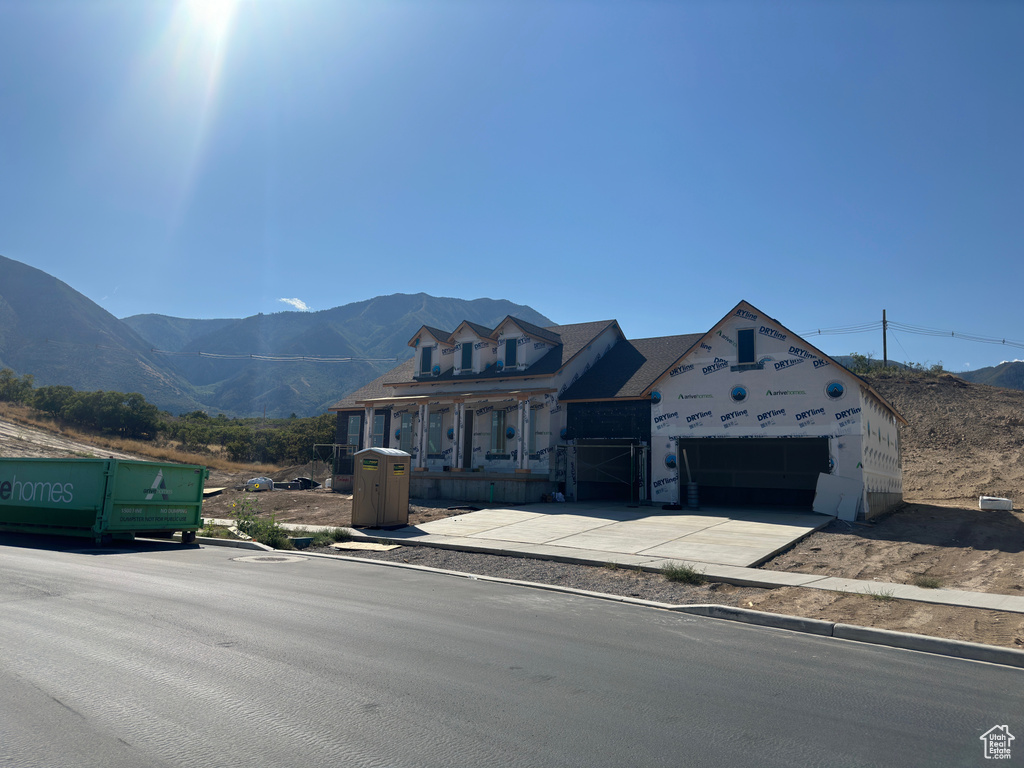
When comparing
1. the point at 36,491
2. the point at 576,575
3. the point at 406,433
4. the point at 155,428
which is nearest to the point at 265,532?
the point at 36,491

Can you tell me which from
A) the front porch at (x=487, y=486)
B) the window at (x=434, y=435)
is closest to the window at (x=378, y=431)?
the window at (x=434, y=435)

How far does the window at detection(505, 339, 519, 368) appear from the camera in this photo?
30.8 m

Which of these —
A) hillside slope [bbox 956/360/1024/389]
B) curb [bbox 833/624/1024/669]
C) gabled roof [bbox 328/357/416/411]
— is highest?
hillside slope [bbox 956/360/1024/389]

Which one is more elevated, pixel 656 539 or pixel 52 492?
pixel 52 492

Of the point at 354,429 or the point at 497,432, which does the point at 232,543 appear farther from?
the point at 354,429

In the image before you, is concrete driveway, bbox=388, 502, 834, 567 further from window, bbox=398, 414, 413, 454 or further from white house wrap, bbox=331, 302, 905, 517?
window, bbox=398, 414, 413, 454

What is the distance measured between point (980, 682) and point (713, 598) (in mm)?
4306

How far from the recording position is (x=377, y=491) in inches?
731

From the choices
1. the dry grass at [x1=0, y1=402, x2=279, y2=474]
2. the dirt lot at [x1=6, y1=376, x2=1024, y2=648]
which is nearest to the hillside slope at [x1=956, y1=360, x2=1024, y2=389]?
the dirt lot at [x1=6, y1=376, x2=1024, y2=648]

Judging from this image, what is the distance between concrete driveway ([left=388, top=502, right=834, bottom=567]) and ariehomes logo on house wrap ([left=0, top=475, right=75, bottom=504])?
8.48 m

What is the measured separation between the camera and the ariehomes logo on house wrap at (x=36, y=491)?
54.0ft

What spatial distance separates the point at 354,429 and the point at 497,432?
34.6 feet

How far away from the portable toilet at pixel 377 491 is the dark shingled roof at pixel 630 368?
11.1 meters

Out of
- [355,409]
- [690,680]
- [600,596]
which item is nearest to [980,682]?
[690,680]
